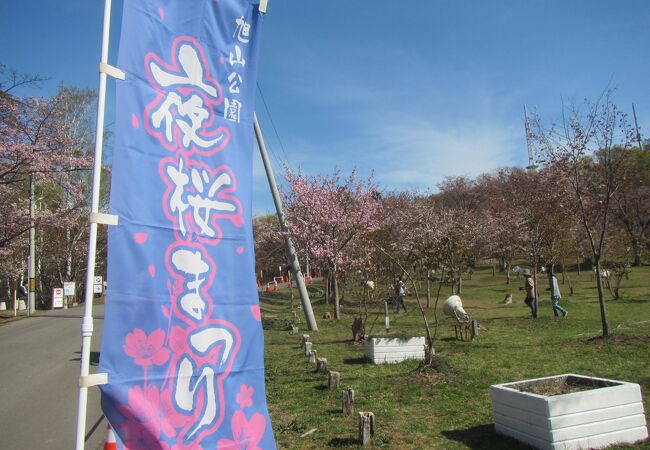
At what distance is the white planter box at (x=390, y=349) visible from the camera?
34.7 feet

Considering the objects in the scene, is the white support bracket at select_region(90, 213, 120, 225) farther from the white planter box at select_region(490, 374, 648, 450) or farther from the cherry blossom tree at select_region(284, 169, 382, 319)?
the cherry blossom tree at select_region(284, 169, 382, 319)

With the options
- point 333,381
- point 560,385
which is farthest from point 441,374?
point 560,385

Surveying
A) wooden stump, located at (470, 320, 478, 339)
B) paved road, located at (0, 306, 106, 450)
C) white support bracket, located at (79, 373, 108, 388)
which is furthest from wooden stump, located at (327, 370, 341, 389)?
white support bracket, located at (79, 373, 108, 388)

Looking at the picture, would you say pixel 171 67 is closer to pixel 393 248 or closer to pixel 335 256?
pixel 335 256

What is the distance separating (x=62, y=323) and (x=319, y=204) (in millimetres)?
12676

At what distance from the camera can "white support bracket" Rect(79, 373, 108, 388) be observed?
264 cm

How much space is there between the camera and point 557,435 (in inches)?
200

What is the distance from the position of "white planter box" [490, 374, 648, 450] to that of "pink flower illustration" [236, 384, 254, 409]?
345cm

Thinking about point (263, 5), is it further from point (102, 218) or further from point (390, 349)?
point (390, 349)

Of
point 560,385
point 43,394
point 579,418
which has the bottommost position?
point 43,394

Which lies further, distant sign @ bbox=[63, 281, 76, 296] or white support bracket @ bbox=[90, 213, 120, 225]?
distant sign @ bbox=[63, 281, 76, 296]

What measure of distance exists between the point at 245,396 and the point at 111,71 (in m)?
2.35

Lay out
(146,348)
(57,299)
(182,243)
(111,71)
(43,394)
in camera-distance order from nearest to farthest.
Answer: (146,348), (111,71), (182,243), (43,394), (57,299)

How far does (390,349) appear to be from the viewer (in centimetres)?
1063
